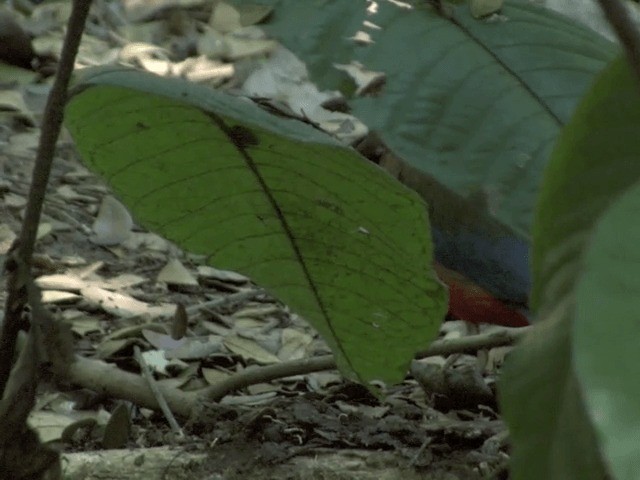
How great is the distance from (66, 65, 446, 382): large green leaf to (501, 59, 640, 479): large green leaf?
331 millimetres

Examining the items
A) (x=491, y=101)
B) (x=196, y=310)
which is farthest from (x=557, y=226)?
(x=196, y=310)

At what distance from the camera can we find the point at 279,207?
1066mm

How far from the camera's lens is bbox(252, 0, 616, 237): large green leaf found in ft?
2.64

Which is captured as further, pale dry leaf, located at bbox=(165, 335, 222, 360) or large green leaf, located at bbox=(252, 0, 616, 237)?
pale dry leaf, located at bbox=(165, 335, 222, 360)

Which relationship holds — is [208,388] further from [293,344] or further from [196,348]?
[293,344]

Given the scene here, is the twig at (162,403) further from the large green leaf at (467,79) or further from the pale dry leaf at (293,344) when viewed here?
the large green leaf at (467,79)

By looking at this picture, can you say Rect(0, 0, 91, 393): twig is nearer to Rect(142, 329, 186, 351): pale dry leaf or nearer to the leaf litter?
the leaf litter

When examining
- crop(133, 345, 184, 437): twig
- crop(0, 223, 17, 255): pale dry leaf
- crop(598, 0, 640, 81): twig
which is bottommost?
crop(0, 223, 17, 255): pale dry leaf

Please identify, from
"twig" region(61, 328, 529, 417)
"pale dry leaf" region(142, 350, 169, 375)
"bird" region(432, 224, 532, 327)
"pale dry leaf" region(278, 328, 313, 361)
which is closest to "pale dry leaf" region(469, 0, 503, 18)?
"twig" region(61, 328, 529, 417)

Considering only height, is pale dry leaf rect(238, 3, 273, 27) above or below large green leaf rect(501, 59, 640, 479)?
below

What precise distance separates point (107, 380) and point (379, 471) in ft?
1.92

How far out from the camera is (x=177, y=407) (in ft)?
5.92

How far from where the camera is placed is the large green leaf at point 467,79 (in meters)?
0.81

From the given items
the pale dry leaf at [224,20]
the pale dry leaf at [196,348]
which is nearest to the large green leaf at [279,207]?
the pale dry leaf at [196,348]
